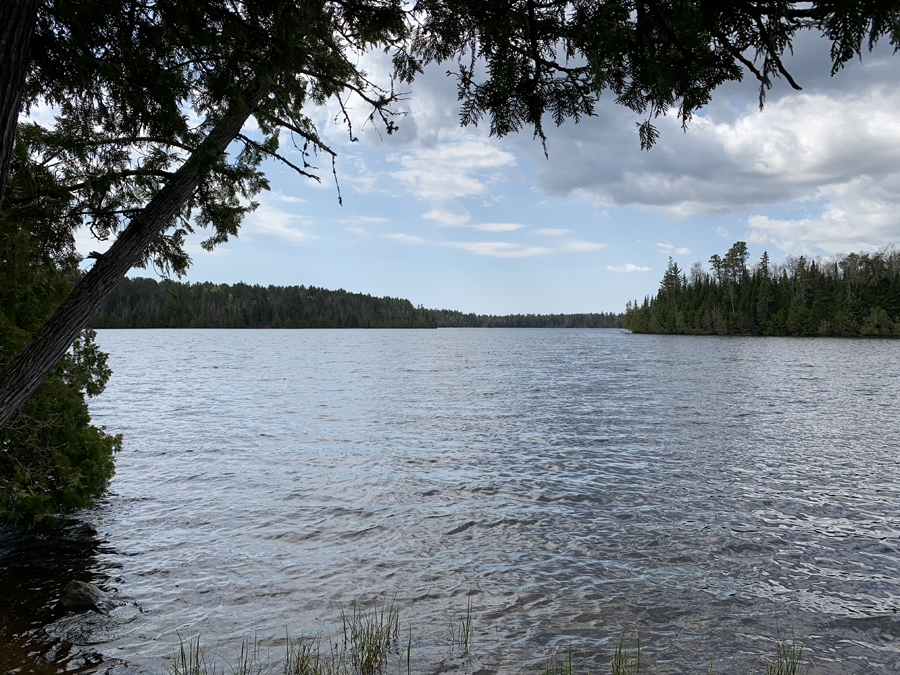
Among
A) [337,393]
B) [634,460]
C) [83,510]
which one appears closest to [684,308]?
[337,393]

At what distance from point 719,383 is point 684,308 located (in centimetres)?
10934

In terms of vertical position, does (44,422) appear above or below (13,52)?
below

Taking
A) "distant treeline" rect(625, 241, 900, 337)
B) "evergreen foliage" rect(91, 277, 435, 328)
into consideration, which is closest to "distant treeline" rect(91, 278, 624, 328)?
Result: "evergreen foliage" rect(91, 277, 435, 328)

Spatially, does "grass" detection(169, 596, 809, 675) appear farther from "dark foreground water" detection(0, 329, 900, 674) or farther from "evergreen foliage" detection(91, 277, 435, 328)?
"evergreen foliage" detection(91, 277, 435, 328)

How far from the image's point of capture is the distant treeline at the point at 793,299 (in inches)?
4176

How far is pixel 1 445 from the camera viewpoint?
29.3 ft

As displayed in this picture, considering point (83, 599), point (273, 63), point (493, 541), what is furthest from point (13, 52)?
point (493, 541)

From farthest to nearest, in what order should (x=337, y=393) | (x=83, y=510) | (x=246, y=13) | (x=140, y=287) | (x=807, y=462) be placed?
(x=140, y=287) → (x=337, y=393) → (x=807, y=462) → (x=83, y=510) → (x=246, y=13)

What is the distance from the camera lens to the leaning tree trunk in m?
4.50

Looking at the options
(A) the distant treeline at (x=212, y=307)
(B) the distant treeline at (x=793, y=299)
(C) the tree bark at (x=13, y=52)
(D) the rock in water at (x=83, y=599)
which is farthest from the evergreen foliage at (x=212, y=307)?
(C) the tree bark at (x=13, y=52)

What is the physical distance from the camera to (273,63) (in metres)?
4.25

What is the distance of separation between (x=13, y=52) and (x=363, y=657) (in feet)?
20.0

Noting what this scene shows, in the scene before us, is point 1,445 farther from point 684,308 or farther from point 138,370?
point 684,308

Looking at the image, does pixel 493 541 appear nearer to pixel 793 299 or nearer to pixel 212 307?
pixel 793 299
